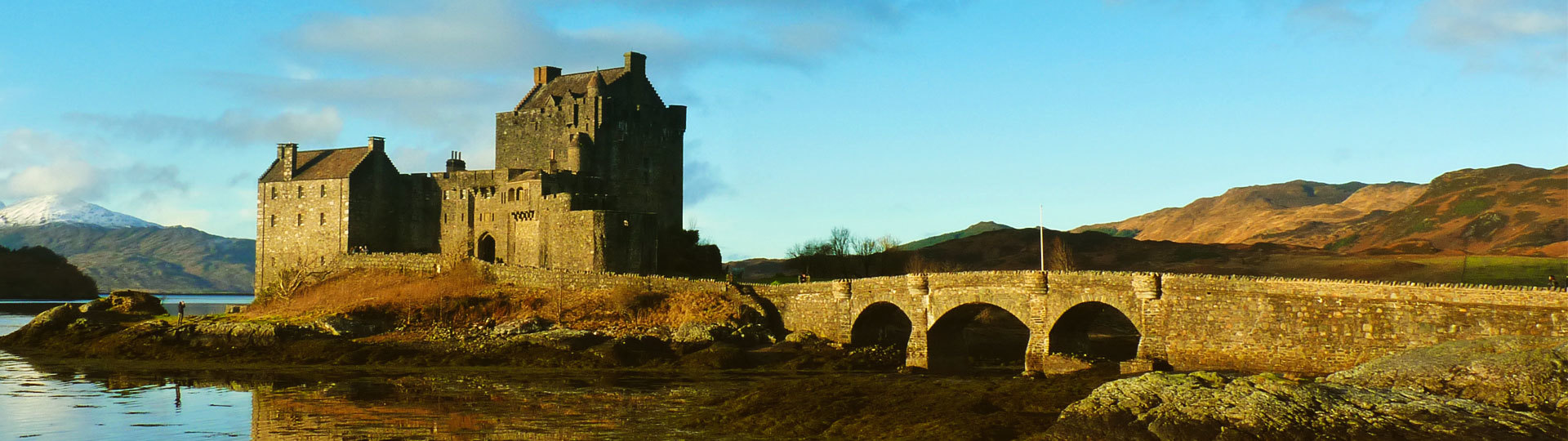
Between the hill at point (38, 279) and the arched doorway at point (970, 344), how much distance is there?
139 meters

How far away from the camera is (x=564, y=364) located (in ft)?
160

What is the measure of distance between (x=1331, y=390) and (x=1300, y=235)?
13894cm

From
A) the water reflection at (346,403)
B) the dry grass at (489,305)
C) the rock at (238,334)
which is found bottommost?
the water reflection at (346,403)

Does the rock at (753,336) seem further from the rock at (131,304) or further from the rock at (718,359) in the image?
the rock at (131,304)

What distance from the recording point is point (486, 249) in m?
72.3

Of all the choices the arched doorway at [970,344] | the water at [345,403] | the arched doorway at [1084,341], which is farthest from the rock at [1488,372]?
the arched doorway at [970,344]

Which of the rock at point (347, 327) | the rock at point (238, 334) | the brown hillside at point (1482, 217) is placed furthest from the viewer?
the brown hillside at point (1482, 217)

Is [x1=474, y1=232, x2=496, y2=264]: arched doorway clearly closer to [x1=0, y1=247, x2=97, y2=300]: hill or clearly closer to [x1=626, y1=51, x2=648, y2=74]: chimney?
[x1=626, y1=51, x2=648, y2=74]: chimney

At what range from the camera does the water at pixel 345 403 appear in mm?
31172

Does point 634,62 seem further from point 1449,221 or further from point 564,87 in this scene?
point 1449,221

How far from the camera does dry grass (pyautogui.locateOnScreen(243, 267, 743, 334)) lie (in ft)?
178

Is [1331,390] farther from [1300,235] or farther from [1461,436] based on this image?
[1300,235]

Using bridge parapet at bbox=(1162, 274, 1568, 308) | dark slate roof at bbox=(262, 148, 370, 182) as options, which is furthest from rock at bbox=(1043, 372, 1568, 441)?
dark slate roof at bbox=(262, 148, 370, 182)

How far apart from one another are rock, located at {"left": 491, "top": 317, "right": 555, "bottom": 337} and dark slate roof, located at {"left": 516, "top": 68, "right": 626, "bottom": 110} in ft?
76.8
